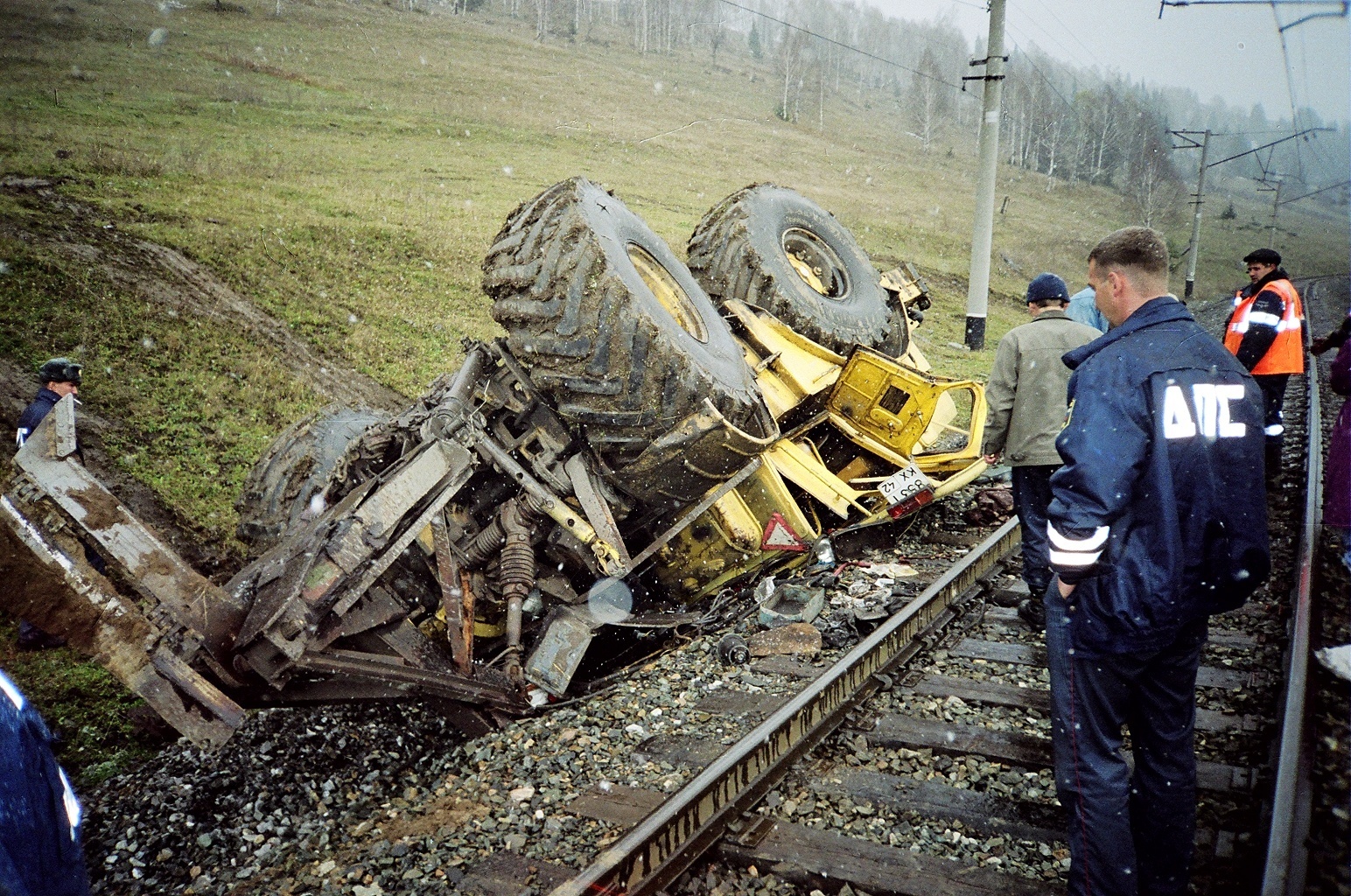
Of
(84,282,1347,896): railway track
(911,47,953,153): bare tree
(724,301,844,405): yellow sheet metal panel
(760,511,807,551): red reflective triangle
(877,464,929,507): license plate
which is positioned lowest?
(84,282,1347,896): railway track

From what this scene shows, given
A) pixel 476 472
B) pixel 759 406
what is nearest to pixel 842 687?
pixel 759 406

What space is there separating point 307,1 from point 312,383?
8.79 metres

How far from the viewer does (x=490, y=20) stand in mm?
23375

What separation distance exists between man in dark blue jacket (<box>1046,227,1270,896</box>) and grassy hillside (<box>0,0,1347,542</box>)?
5933 mm

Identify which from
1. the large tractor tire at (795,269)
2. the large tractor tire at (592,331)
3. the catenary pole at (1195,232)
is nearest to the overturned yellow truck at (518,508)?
the large tractor tire at (592,331)

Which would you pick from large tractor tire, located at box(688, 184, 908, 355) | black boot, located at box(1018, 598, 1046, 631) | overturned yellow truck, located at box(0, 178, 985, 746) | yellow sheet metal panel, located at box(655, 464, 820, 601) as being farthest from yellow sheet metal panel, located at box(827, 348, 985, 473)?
black boot, located at box(1018, 598, 1046, 631)

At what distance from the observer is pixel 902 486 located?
17.3ft

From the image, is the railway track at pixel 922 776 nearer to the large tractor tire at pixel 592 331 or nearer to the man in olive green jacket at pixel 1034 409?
the man in olive green jacket at pixel 1034 409

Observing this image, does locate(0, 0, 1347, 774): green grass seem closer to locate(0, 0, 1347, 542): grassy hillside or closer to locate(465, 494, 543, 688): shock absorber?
locate(0, 0, 1347, 542): grassy hillside

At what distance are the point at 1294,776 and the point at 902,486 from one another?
272cm

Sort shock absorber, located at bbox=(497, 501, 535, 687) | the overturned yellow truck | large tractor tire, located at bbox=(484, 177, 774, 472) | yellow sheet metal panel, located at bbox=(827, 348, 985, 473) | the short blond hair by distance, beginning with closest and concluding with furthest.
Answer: the short blond hair
the overturned yellow truck
large tractor tire, located at bbox=(484, 177, 774, 472)
shock absorber, located at bbox=(497, 501, 535, 687)
yellow sheet metal panel, located at bbox=(827, 348, 985, 473)

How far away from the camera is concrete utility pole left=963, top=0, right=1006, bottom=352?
12.1m

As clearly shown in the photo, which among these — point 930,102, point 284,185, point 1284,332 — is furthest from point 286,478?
point 930,102

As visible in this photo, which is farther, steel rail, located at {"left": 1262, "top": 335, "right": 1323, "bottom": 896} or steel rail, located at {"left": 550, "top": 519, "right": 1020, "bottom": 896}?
steel rail, located at {"left": 550, "top": 519, "right": 1020, "bottom": 896}
